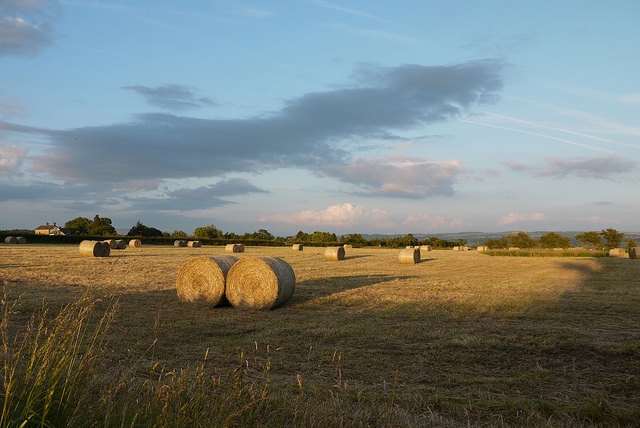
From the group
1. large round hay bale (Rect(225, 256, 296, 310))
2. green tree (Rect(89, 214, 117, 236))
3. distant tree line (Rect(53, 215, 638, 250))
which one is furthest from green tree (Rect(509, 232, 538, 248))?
green tree (Rect(89, 214, 117, 236))

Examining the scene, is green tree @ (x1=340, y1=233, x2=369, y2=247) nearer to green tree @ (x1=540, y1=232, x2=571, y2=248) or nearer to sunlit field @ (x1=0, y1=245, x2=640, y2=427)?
green tree @ (x1=540, y1=232, x2=571, y2=248)

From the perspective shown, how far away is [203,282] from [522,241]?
56199 mm

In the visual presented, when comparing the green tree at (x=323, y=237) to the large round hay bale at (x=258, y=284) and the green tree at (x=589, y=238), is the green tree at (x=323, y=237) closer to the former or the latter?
the green tree at (x=589, y=238)

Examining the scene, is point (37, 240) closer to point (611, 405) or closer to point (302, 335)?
point (302, 335)

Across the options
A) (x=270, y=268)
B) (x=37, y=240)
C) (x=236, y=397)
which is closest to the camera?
(x=236, y=397)

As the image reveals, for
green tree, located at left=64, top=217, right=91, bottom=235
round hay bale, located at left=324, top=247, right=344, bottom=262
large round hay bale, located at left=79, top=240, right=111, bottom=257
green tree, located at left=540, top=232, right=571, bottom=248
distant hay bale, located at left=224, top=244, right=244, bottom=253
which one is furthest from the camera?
green tree, located at left=64, top=217, right=91, bottom=235

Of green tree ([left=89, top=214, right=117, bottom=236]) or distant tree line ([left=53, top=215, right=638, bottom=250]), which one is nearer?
distant tree line ([left=53, top=215, right=638, bottom=250])

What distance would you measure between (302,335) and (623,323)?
6621mm

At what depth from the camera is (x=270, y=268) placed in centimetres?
1304

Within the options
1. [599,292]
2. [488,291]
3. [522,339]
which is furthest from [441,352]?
[599,292]

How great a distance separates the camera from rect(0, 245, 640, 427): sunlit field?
11.5 feet

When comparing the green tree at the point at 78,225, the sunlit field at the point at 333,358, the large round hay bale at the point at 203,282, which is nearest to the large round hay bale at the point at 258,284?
the large round hay bale at the point at 203,282

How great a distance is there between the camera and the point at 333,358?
3.78 m

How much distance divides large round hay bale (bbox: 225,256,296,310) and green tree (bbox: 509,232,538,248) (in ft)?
172
